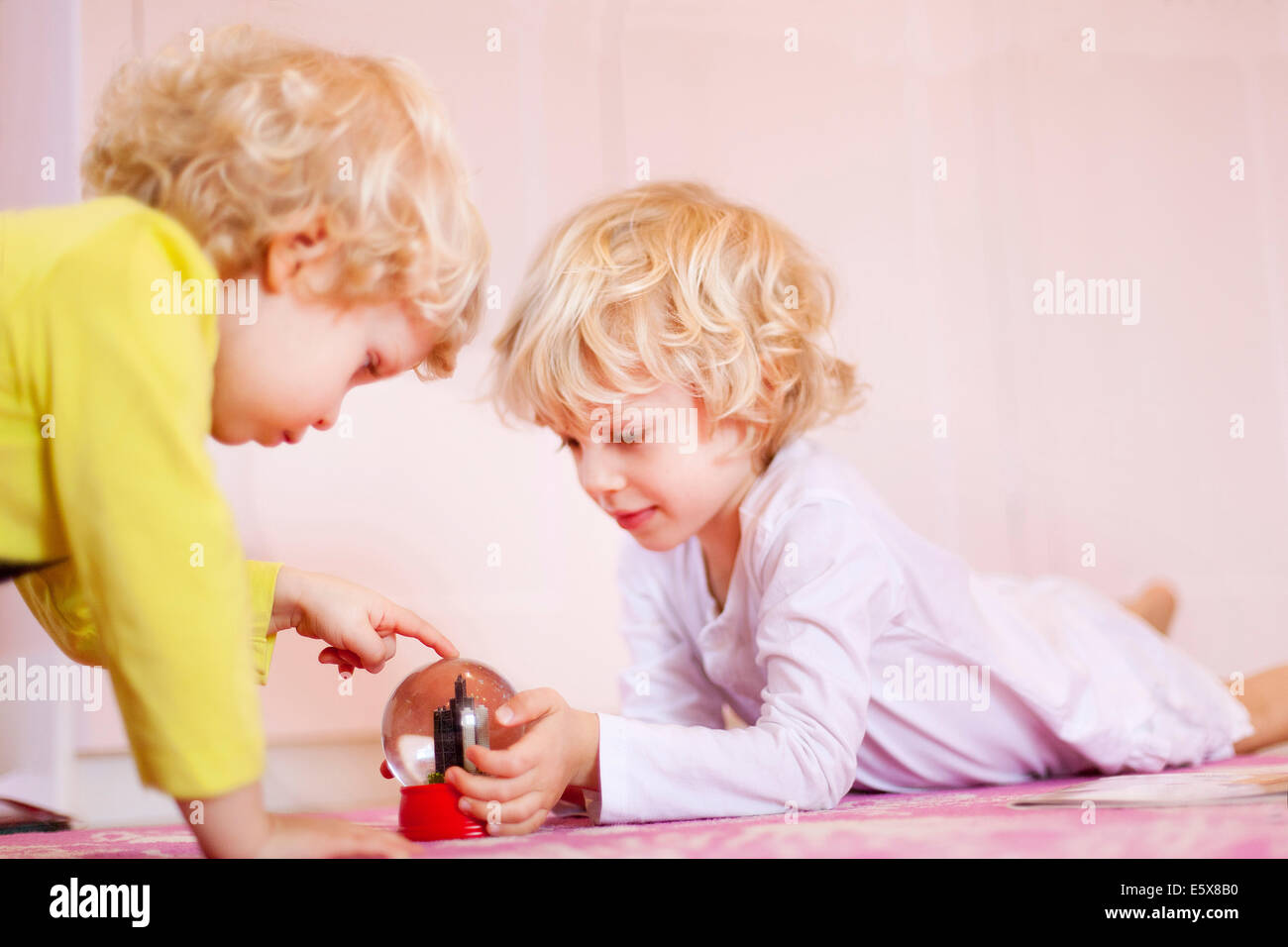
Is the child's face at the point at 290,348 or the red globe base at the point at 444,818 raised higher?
the child's face at the point at 290,348

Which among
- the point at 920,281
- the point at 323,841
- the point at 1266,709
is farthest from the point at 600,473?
the point at 1266,709

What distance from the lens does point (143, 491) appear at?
A: 24.7 inches

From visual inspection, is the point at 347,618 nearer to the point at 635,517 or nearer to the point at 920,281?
the point at 635,517

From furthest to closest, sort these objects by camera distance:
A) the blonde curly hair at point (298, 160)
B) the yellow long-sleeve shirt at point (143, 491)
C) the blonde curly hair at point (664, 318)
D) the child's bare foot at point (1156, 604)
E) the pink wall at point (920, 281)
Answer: the child's bare foot at point (1156, 604) < the pink wall at point (920, 281) < the blonde curly hair at point (664, 318) < the blonde curly hair at point (298, 160) < the yellow long-sleeve shirt at point (143, 491)

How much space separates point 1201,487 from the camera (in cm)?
159

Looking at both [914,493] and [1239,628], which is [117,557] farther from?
[1239,628]

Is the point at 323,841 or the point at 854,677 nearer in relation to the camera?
the point at 323,841

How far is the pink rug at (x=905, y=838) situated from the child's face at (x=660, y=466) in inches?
12.4

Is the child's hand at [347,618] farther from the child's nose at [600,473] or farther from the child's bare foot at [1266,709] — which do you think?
the child's bare foot at [1266,709]

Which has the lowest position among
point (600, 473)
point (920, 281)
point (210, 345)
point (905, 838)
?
point (905, 838)

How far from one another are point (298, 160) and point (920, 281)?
970 mm

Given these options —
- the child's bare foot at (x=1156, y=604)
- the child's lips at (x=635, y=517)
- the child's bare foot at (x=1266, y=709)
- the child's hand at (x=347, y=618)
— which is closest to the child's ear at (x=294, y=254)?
the child's hand at (x=347, y=618)

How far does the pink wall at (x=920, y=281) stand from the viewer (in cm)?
132
